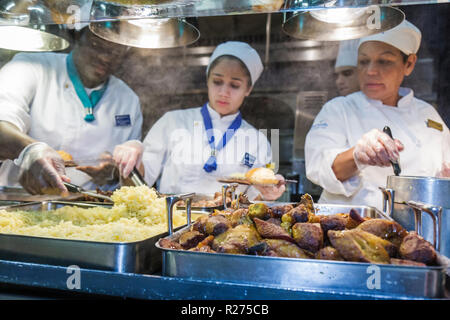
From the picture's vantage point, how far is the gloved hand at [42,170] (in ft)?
6.83

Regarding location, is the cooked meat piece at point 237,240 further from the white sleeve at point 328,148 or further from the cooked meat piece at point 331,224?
the white sleeve at point 328,148

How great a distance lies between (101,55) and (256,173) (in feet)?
5.91

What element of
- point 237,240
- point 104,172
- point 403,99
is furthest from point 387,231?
point 104,172

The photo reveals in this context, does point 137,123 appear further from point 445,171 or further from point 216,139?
point 445,171

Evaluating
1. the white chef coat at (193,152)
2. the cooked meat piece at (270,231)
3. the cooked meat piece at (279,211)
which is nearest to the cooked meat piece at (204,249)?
the cooked meat piece at (270,231)

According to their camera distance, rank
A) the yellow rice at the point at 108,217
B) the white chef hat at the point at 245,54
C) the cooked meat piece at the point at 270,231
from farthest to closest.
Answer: the white chef hat at the point at 245,54, the yellow rice at the point at 108,217, the cooked meat piece at the point at 270,231

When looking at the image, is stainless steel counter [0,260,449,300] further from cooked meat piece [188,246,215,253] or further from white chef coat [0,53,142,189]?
white chef coat [0,53,142,189]

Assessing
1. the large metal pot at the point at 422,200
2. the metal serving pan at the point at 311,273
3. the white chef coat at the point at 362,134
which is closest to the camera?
the metal serving pan at the point at 311,273

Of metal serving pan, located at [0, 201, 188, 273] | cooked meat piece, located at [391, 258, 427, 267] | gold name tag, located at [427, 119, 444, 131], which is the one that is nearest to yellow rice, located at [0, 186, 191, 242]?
metal serving pan, located at [0, 201, 188, 273]

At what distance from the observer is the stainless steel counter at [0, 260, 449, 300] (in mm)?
988

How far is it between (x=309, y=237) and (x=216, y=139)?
7.49ft

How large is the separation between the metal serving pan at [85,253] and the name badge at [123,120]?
2.33 m

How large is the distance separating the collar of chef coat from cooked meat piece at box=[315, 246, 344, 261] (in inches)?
85.8
